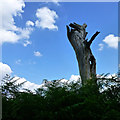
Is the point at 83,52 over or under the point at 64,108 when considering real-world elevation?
over

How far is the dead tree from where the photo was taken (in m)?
5.28

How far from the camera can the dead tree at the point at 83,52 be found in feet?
17.3

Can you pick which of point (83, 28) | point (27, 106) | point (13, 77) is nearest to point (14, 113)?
point (27, 106)

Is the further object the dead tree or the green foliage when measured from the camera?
the dead tree

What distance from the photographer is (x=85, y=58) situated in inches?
214

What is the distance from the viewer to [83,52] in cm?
557

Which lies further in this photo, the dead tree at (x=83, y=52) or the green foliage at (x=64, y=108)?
the dead tree at (x=83, y=52)

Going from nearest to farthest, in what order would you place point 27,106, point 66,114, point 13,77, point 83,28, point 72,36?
point 66,114, point 27,106, point 13,77, point 72,36, point 83,28

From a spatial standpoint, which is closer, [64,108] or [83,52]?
[64,108]

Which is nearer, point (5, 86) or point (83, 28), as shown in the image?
point (5, 86)

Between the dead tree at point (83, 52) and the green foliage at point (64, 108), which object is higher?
the dead tree at point (83, 52)

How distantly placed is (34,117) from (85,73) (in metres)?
4.07

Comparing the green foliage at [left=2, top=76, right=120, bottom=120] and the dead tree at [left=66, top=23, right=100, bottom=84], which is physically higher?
the dead tree at [left=66, top=23, right=100, bottom=84]

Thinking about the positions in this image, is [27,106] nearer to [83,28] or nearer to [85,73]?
[85,73]
